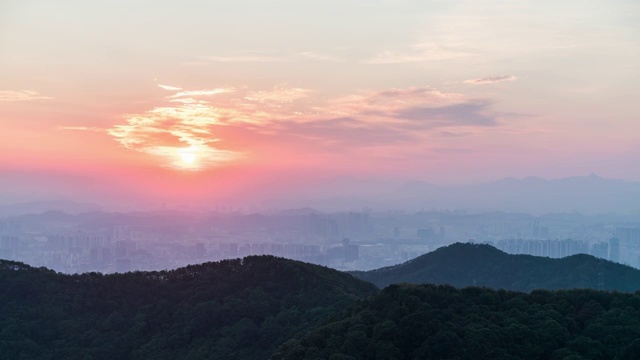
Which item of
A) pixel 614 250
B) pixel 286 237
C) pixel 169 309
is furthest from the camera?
pixel 286 237

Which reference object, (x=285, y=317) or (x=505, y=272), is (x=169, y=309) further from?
(x=505, y=272)

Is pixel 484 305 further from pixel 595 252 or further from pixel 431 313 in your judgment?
pixel 595 252

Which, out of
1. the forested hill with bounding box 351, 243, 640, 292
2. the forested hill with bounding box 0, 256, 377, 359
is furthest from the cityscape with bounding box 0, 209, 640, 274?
the forested hill with bounding box 0, 256, 377, 359

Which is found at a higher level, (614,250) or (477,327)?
(614,250)

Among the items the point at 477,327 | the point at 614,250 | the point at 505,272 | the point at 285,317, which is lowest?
the point at 285,317

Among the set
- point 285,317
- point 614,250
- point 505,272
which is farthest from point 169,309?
point 614,250

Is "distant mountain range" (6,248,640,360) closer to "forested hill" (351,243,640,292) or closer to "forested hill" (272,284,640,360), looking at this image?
"forested hill" (272,284,640,360)
